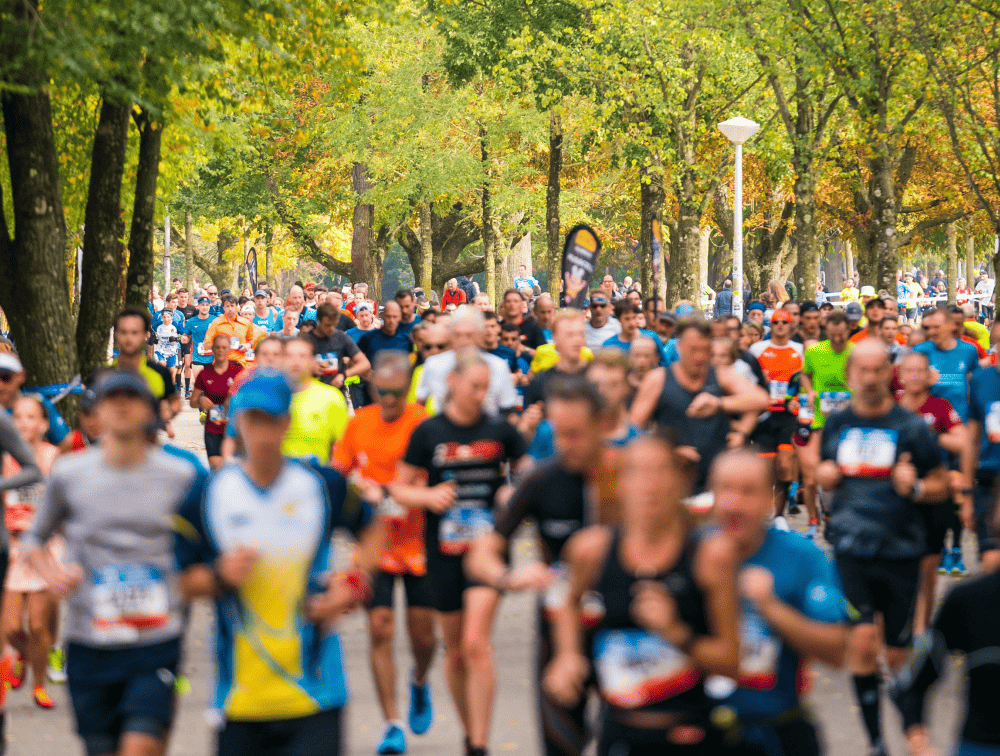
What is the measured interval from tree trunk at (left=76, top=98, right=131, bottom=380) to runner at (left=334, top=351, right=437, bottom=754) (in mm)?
9663

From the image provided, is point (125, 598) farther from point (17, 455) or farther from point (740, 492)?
point (740, 492)

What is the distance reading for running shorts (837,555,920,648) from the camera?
6.98 m

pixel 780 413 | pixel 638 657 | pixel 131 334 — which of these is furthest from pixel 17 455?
pixel 780 413

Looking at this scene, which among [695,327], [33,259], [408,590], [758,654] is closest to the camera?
[758,654]

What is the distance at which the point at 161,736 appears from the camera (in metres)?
5.03

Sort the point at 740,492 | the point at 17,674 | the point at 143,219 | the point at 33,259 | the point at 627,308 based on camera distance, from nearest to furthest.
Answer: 1. the point at 740,492
2. the point at 17,674
3. the point at 627,308
4. the point at 33,259
5. the point at 143,219

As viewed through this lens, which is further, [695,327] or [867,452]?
[695,327]

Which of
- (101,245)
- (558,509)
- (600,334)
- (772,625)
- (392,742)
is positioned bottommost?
(392,742)

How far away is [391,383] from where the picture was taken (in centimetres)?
754

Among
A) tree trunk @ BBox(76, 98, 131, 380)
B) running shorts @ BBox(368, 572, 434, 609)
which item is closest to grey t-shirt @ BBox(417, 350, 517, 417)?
running shorts @ BBox(368, 572, 434, 609)

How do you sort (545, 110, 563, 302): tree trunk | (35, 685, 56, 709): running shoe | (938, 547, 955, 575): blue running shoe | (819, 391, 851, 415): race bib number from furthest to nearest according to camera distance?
(545, 110, 563, 302): tree trunk < (819, 391, 851, 415): race bib number < (938, 547, 955, 575): blue running shoe < (35, 685, 56, 709): running shoe

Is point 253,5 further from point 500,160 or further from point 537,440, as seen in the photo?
point 500,160

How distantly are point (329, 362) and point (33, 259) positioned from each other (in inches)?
126

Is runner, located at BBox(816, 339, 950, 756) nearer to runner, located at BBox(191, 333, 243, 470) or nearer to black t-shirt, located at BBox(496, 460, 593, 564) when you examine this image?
black t-shirt, located at BBox(496, 460, 593, 564)
